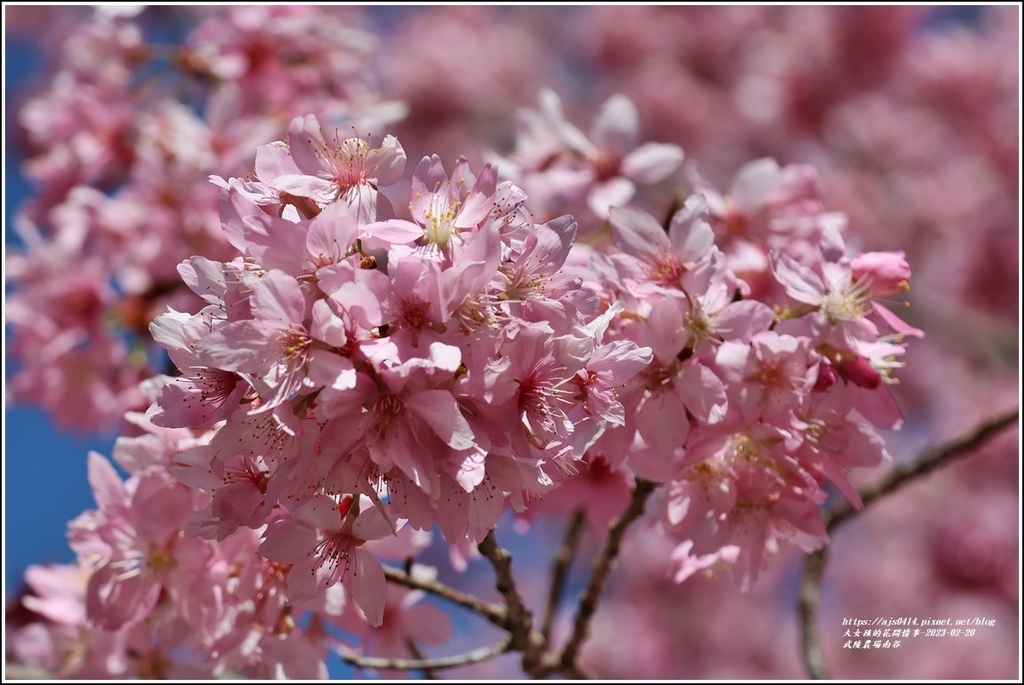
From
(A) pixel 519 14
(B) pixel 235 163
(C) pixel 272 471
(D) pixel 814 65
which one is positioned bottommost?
(A) pixel 519 14

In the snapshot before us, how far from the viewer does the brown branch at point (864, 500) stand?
6.31 feet

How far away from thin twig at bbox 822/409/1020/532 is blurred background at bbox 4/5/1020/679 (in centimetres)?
275

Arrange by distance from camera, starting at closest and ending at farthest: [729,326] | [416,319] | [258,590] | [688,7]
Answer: [416,319]
[729,326]
[258,590]
[688,7]

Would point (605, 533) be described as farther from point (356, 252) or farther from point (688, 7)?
point (688, 7)

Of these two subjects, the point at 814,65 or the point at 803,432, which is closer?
the point at 803,432

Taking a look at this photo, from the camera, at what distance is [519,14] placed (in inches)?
330

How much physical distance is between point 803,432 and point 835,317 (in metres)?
0.18

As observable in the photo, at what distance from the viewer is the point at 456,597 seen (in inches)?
61.3

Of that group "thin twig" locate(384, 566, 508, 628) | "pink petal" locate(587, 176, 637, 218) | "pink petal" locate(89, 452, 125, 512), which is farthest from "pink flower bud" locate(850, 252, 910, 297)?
"pink petal" locate(89, 452, 125, 512)

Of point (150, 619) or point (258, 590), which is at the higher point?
point (258, 590)

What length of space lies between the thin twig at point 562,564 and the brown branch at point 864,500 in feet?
1.81

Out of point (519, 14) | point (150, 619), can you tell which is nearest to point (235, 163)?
point (150, 619)

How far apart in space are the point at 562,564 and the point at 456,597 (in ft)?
1.87

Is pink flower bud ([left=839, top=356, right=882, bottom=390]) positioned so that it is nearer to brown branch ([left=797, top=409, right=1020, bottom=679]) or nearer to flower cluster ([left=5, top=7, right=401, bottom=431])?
brown branch ([left=797, top=409, right=1020, bottom=679])
